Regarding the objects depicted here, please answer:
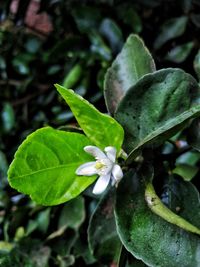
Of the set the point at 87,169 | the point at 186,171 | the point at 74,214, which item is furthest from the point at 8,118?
the point at 87,169

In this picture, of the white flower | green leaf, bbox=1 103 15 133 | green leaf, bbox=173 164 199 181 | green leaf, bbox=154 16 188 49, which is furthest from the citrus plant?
green leaf, bbox=1 103 15 133

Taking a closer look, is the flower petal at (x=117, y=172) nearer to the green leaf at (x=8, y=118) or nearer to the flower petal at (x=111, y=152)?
the flower petal at (x=111, y=152)

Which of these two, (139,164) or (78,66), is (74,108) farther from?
(78,66)

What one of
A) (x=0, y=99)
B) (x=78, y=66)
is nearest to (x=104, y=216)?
(x=78, y=66)

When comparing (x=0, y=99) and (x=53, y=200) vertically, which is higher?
(x=53, y=200)

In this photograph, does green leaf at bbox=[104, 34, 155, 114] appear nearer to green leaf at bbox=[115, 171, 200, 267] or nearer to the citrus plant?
the citrus plant

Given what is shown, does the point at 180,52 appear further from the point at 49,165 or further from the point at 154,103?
the point at 49,165
